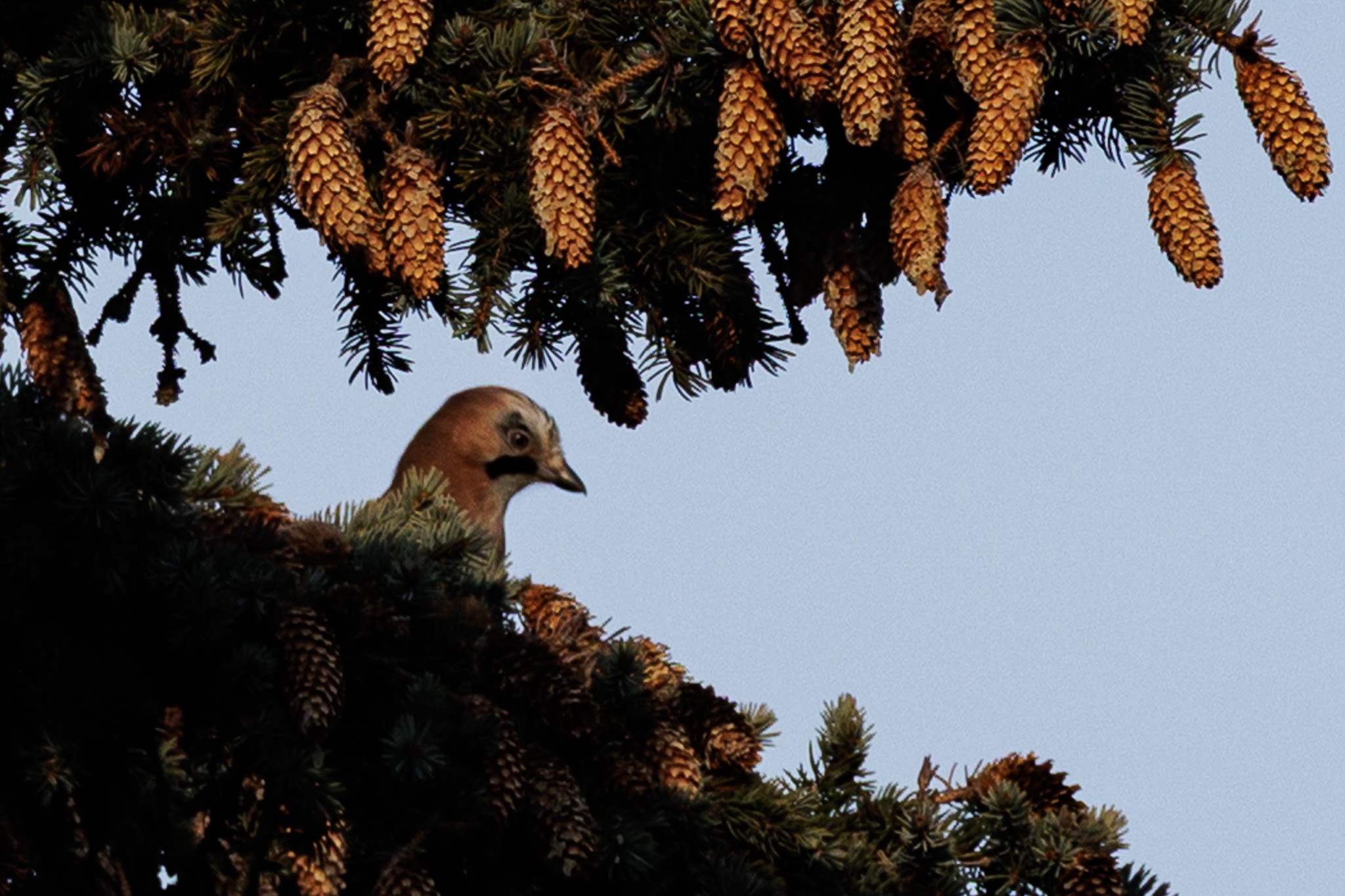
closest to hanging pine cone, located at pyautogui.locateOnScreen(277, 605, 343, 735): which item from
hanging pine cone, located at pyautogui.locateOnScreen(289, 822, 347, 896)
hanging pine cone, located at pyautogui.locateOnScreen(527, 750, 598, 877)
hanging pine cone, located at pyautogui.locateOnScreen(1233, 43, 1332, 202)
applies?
hanging pine cone, located at pyautogui.locateOnScreen(289, 822, 347, 896)

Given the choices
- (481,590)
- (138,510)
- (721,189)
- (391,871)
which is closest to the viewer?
(391,871)

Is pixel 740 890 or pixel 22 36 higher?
pixel 22 36

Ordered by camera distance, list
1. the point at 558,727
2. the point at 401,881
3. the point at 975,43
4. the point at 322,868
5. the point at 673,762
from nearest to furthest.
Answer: the point at 401,881
the point at 322,868
the point at 558,727
the point at 673,762
the point at 975,43

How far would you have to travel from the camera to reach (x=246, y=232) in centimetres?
393

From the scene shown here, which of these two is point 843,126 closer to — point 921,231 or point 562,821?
point 921,231

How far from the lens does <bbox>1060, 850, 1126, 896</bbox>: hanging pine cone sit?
293 centimetres

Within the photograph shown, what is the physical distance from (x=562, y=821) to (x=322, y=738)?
335 millimetres

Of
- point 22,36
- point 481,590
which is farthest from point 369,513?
point 22,36

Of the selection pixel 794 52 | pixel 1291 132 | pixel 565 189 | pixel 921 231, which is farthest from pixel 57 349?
pixel 1291 132

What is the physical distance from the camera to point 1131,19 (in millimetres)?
3215

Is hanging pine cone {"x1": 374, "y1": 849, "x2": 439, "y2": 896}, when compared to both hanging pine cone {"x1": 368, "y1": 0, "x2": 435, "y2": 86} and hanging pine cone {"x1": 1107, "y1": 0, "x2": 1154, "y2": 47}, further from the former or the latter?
hanging pine cone {"x1": 1107, "y1": 0, "x2": 1154, "y2": 47}

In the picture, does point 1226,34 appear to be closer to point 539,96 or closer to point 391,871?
point 539,96

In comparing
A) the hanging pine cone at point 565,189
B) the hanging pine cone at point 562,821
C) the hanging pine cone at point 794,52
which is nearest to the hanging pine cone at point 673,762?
the hanging pine cone at point 562,821

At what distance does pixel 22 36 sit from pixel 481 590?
6.07ft
